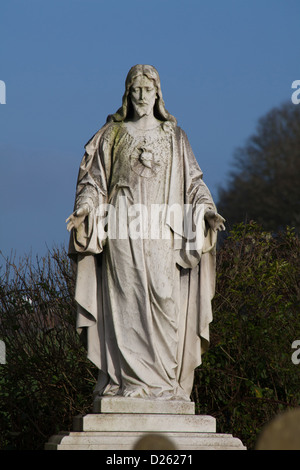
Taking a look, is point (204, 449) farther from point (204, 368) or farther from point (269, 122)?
point (269, 122)

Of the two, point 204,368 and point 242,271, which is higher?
point 242,271

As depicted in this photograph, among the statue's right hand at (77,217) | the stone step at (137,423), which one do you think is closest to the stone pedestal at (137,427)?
the stone step at (137,423)

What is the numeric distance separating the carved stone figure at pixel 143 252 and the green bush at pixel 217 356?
10.2 feet

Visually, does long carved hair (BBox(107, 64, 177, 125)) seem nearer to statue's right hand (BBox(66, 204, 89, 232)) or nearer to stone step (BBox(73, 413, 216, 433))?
statue's right hand (BBox(66, 204, 89, 232))

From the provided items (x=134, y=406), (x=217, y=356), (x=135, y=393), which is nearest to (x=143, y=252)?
(x=135, y=393)

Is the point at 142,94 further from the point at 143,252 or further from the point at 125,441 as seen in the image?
the point at 125,441

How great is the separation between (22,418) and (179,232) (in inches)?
178

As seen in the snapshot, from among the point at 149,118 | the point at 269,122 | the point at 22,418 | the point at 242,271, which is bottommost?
the point at 22,418

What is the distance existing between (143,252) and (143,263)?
0.09 meters

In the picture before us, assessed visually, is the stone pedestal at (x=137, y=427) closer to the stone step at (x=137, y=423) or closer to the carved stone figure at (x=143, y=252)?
the stone step at (x=137, y=423)

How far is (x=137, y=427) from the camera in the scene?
22.8 feet

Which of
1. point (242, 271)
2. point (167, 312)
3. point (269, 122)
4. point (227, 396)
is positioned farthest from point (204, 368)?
point (269, 122)

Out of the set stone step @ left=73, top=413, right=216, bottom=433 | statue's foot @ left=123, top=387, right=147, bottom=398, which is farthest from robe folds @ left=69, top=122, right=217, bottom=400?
stone step @ left=73, top=413, right=216, bottom=433

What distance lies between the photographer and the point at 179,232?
7637 mm
